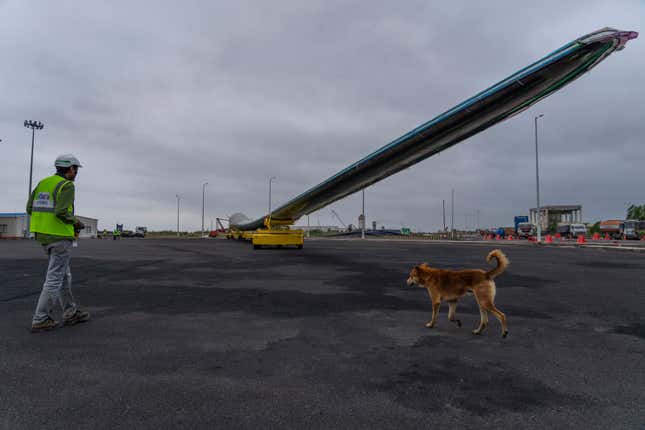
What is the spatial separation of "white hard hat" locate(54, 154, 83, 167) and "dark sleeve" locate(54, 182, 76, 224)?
413 millimetres

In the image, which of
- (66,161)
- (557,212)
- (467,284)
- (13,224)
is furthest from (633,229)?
(13,224)

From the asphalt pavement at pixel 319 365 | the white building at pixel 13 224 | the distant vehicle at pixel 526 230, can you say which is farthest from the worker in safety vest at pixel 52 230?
the white building at pixel 13 224

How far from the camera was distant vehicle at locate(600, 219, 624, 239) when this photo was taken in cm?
5159

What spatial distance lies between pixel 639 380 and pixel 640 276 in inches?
387

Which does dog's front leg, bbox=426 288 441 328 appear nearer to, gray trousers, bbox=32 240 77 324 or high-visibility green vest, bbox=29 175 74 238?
gray trousers, bbox=32 240 77 324

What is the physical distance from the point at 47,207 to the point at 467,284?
5.87 metres

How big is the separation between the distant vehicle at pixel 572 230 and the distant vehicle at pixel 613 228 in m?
4.85

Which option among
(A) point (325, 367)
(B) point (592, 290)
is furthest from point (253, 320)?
(B) point (592, 290)

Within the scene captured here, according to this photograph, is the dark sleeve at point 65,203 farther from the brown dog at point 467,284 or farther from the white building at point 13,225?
the white building at point 13,225

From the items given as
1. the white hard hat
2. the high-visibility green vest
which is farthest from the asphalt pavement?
the white hard hat

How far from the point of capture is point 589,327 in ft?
16.9

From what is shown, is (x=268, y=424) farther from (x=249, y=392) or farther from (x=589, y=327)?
(x=589, y=327)

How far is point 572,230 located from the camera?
52719 millimetres

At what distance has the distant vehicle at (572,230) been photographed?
5146 cm
